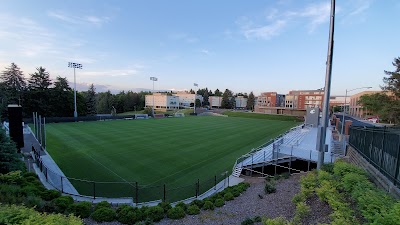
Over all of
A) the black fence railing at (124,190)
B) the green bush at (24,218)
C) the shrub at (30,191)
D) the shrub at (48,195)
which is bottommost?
the black fence railing at (124,190)

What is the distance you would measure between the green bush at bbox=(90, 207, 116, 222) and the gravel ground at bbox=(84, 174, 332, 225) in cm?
17

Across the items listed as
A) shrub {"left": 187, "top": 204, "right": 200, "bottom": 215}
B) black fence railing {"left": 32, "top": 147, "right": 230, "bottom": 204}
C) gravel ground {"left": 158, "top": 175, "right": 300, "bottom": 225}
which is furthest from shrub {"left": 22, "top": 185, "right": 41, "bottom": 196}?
shrub {"left": 187, "top": 204, "right": 200, "bottom": 215}

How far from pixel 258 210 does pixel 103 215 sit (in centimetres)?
553

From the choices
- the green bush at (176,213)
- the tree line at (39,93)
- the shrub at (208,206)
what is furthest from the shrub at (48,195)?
the tree line at (39,93)

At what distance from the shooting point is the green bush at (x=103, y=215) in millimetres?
7537

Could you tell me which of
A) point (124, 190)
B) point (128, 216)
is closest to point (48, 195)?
point (128, 216)

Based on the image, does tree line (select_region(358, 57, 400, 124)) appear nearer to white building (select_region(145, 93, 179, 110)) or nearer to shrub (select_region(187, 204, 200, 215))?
shrub (select_region(187, 204, 200, 215))

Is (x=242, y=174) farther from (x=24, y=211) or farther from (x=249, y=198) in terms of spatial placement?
(x=24, y=211)

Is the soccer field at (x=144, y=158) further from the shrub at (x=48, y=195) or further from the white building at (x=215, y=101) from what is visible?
the white building at (x=215, y=101)

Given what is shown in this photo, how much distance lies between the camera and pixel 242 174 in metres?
17.1

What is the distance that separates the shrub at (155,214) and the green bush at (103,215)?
120 centimetres

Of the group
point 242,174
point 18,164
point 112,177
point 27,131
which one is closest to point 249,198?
point 242,174

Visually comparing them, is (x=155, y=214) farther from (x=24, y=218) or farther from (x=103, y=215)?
(x=24, y=218)

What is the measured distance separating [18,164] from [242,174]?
14108mm
